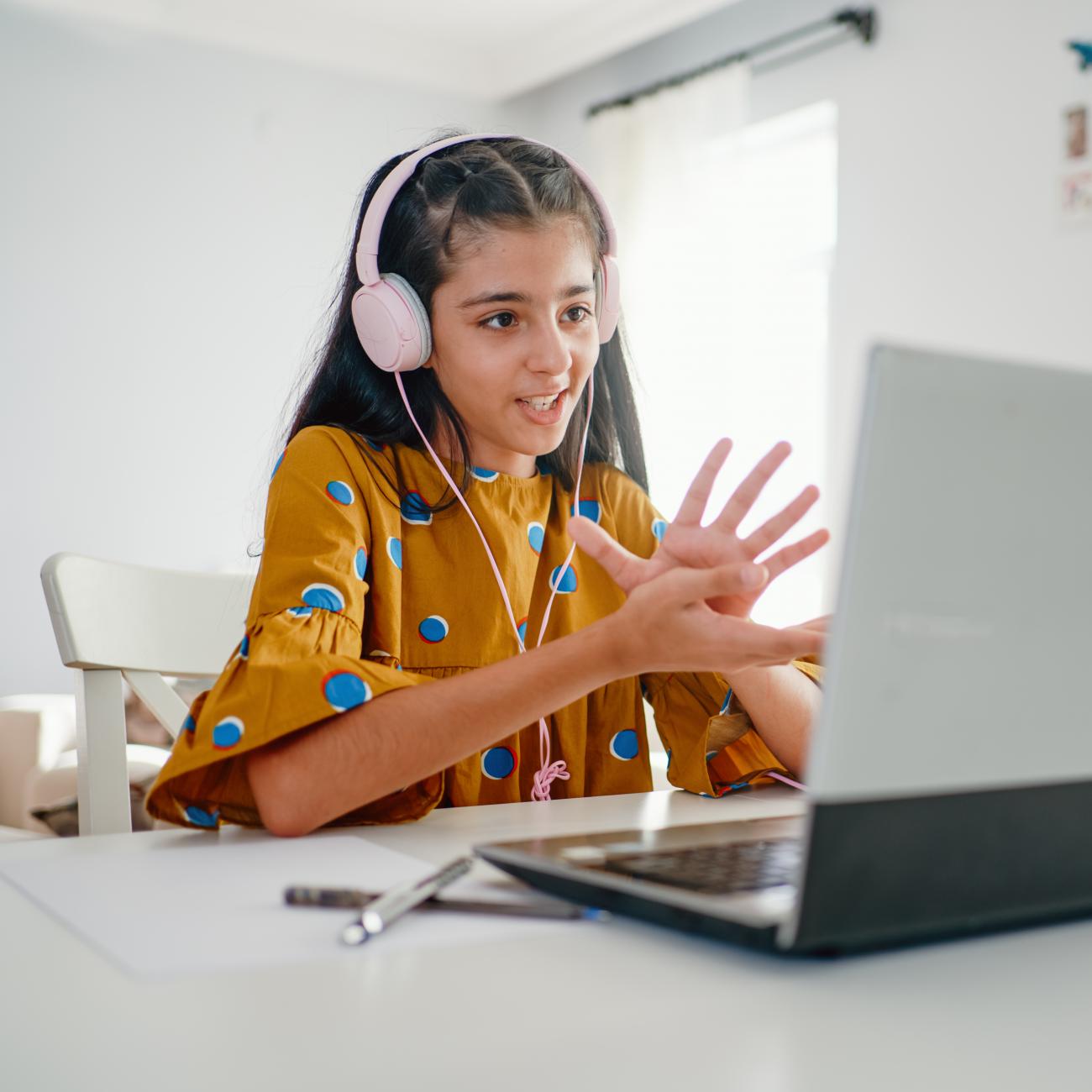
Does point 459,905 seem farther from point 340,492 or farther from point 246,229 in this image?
point 246,229

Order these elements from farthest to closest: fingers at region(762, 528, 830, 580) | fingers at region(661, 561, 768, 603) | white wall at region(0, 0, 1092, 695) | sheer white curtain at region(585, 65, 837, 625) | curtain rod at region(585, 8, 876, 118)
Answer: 1. sheer white curtain at region(585, 65, 837, 625)
2. curtain rod at region(585, 8, 876, 118)
3. white wall at region(0, 0, 1092, 695)
4. fingers at region(762, 528, 830, 580)
5. fingers at region(661, 561, 768, 603)

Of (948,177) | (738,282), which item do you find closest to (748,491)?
(948,177)

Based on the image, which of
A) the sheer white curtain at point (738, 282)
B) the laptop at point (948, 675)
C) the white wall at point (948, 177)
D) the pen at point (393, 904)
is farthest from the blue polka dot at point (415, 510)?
the sheer white curtain at point (738, 282)

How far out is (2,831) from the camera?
2.49 metres

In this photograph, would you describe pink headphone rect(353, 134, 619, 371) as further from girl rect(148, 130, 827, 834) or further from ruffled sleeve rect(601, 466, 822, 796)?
ruffled sleeve rect(601, 466, 822, 796)

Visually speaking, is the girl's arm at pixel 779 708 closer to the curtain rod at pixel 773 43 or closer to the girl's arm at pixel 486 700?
the girl's arm at pixel 486 700

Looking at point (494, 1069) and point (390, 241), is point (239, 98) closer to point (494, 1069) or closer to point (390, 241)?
point (390, 241)

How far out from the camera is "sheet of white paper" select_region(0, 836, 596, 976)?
→ 533 millimetres

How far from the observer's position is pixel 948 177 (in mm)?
3254

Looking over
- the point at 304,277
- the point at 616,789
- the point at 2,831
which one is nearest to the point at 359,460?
the point at 616,789

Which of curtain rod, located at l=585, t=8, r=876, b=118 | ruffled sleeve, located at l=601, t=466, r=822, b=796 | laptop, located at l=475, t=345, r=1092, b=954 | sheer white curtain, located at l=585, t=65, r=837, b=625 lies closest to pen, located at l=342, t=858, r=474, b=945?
laptop, located at l=475, t=345, r=1092, b=954

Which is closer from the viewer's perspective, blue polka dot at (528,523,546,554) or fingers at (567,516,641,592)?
fingers at (567,516,641,592)

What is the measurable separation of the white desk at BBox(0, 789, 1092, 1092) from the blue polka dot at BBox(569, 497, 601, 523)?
78 centimetres

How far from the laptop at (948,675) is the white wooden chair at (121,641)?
70cm
